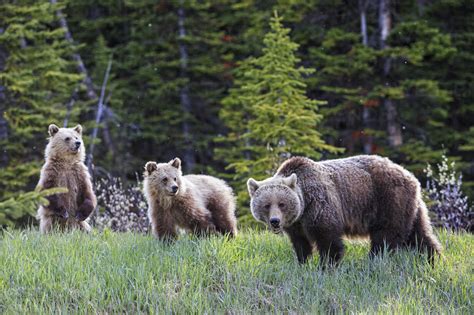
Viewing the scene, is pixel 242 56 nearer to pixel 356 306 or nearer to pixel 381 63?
pixel 381 63

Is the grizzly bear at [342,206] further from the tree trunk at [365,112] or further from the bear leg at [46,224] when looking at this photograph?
the tree trunk at [365,112]

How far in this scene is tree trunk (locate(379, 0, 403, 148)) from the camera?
1830 cm

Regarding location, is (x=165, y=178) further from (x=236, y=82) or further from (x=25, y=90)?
(x=236, y=82)

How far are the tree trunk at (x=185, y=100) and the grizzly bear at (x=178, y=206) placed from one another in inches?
473

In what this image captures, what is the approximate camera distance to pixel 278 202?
265 inches

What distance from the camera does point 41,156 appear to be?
664 inches

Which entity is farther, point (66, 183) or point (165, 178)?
point (66, 183)

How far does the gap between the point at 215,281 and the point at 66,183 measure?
3494 millimetres

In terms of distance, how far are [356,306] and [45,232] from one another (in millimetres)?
4458

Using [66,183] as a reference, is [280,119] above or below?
below

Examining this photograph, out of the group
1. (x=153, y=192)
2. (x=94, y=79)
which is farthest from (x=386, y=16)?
(x=153, y=192)

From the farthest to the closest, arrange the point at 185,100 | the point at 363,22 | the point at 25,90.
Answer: the point at 185,100, the point at 363,22, the point at 25,90

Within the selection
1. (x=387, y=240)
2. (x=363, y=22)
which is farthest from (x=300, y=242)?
(x=363, y=22)

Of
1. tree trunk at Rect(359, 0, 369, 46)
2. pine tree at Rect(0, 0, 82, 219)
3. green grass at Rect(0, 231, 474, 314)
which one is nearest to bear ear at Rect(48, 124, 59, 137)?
green grass at Rect(0, 231, 474, 314)
